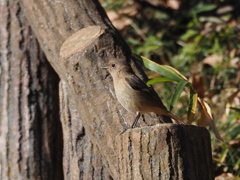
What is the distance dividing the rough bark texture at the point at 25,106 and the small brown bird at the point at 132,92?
1.04 metres

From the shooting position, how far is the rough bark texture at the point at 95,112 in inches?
114

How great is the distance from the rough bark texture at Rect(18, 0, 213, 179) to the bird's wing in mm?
133

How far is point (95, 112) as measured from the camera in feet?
11.4

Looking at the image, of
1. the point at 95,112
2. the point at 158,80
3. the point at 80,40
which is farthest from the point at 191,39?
the point at 95,112

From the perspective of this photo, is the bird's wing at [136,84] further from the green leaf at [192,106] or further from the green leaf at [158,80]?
the green leaf at [192,106]

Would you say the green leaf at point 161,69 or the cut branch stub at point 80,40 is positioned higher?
the cut branch stub at point 80,40

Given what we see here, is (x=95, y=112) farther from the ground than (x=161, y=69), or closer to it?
closer to it

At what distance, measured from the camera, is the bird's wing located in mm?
3605

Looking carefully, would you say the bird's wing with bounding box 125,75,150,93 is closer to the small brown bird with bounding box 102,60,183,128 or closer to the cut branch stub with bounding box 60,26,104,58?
the small brown bird with bounding box 102,60,183,128

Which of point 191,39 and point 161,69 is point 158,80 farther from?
point 191,39

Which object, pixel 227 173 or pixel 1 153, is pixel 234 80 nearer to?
pixel 227 173

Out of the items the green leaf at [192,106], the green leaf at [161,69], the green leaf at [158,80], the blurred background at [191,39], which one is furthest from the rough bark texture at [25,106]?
the blurred background at [191,39]

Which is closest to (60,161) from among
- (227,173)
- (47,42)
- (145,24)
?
(47,42)

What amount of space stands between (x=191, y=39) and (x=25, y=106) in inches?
137
